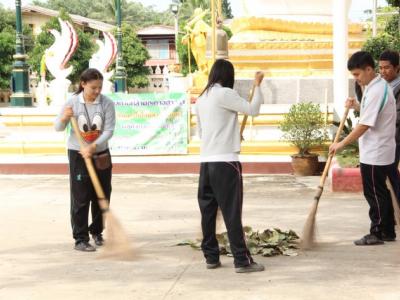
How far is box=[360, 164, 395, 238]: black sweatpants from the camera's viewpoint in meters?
6.42

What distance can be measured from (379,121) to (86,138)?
8.35 feet

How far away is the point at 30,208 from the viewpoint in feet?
29.8

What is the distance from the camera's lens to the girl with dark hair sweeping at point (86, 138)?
21.5 feet

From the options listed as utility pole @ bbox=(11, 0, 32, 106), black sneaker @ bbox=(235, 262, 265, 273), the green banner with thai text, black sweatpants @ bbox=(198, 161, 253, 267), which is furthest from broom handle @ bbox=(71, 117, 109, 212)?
utility pole @ bbox=(11, 0, 32, 106)

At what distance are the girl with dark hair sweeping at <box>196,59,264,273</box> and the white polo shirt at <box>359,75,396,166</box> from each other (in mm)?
1177

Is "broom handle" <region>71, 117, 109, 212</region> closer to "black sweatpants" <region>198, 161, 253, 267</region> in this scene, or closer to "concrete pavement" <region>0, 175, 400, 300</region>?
"concrete pavement" <region>0, 175, 400, 300</region>

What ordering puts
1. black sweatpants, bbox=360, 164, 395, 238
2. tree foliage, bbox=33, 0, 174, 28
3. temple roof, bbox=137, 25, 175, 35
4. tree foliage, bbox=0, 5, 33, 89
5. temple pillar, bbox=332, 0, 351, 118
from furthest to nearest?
1. tree foliage, bbox=33, 0, 174, 28
2. temple roof, bbox=137, 25, 175, 35
3. tree foliage, bbox=0, 5, 33, 89
4. temple pillar, bbox=332, 0, 351, 118
5. black sweatpants, bbox=360, 164, 395, 238

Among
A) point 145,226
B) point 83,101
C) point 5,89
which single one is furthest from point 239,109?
point 5,89

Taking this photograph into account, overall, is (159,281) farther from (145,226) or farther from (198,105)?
(145,226)

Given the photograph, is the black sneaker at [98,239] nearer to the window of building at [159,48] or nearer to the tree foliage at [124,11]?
the window of building at [159,48]

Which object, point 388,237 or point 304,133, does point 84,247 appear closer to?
point 388,237

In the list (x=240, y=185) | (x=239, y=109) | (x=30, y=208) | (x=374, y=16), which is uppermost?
(x=374, y=16)

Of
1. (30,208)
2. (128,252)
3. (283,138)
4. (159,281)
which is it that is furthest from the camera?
(283,138)

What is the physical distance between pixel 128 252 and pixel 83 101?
57.2 inches
